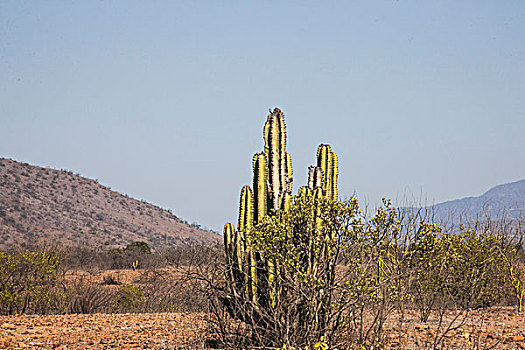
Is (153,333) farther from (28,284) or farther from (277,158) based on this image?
(28,284)

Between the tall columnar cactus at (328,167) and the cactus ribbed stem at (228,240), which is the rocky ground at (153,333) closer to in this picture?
the cactus ribbed stem at (228,240)

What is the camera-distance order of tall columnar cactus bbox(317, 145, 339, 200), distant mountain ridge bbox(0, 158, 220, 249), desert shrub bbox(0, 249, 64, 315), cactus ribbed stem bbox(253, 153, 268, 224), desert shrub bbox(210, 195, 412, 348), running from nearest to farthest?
desert shrub bbox(210, 195, 412, 348), cactus ribbed stem bbox(253, 153, 268, 224), tall columnar cactus bbox(317, 145, 339, 200), desert shrub bbox(0, 249, 64, 315), distant mountain ridge bbox(0, 158, 220, 249)

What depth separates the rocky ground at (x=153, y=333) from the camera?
29.0ft

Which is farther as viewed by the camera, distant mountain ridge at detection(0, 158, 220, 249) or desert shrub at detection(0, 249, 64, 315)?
distant mountain ridge at detection(0, 158, 220, 249)

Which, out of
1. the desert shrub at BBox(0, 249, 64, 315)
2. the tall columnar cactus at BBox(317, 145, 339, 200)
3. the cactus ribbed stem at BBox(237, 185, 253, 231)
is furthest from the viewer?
the desert shrub at BBox(0, 249, 64, 315)

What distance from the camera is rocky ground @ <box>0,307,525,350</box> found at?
8836 mm

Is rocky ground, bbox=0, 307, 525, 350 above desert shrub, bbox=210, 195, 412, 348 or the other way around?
the other way around

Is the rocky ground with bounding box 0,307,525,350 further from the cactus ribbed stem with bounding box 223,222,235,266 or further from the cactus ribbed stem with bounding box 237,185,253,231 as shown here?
the cactus ribbed stem with bounding box 237,185,253,231

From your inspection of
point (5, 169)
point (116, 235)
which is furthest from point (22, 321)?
point (5, 169)

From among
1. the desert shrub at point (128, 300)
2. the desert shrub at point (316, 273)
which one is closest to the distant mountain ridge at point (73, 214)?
the desert shrub at point (128, 300)

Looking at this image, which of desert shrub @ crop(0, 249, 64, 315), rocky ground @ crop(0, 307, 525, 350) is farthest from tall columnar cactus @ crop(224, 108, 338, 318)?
desert shrub @ crop(0, 249, 64, 315)

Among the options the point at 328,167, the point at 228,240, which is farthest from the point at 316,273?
the point at 328,167

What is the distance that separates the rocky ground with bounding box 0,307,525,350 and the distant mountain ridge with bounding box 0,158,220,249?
29921mm

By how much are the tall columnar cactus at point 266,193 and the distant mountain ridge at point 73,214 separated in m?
33.4
